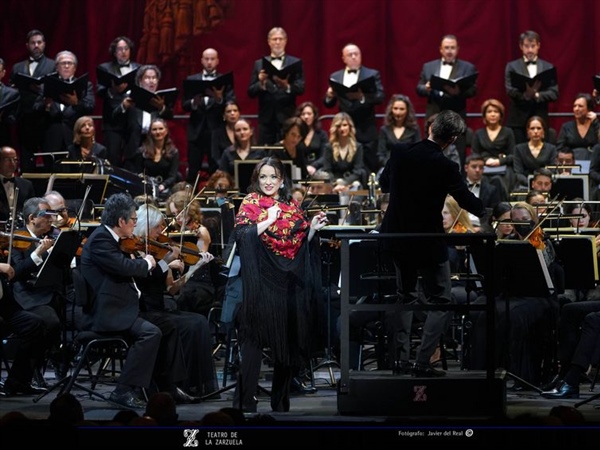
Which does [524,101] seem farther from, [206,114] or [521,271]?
[521,271]

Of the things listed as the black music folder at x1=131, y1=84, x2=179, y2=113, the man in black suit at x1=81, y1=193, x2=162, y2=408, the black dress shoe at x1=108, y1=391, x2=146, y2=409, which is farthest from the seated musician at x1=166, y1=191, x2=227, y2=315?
the black music folder at x1=131, y1=84, x2=179, y2=113

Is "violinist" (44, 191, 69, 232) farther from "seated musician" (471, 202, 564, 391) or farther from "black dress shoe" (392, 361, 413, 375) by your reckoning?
"seated musician" (471, 202, 564, 391)

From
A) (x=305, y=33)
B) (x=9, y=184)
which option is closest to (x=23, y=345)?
(x=9, y=184)

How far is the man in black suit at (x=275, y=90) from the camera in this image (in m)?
12.0

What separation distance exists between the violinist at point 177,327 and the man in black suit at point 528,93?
17.9 feet

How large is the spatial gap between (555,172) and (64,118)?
4.67 metres

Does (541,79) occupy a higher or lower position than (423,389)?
higher

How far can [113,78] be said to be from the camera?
11695 millimetres

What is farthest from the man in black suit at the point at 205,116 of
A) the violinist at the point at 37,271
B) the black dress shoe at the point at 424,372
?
the black dress shoe at the point at 424,372

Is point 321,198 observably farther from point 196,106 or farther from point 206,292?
point 196,106

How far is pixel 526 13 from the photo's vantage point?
1414cm

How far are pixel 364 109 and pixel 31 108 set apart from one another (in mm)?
3253

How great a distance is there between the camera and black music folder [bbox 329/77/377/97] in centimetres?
1180

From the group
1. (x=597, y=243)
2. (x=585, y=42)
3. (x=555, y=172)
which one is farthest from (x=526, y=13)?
(x=597, y=243)
